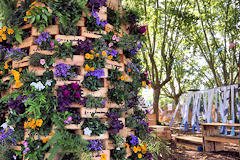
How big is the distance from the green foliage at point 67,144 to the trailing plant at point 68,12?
1.07 meters

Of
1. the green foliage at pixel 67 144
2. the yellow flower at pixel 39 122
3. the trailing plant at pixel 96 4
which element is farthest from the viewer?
the trailing plant at pixel 96 4

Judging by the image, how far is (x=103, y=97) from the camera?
219 centimetres

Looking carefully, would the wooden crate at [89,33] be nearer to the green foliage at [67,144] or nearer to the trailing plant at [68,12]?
the trailing plant at [68,12]

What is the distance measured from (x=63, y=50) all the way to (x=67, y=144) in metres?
0.93

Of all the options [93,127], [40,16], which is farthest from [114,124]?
[40,16]

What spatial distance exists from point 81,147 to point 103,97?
1.85 feet

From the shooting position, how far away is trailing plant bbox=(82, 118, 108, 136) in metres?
2.00

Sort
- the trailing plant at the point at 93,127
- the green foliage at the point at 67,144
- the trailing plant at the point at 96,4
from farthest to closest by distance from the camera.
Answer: the trailing plant at the point at 96,4, the trailing plant at the point at 93,127, the green foliage at the point at 67,144

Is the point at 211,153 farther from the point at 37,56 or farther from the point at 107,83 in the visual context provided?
the point at 37,56

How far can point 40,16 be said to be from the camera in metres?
2.16

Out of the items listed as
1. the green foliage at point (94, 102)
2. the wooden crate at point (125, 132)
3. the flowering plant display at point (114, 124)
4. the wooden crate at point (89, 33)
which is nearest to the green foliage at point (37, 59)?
the wooden crate at point (89, 33)

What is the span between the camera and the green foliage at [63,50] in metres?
2.08

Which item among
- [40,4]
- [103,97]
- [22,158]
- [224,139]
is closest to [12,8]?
[40,4]

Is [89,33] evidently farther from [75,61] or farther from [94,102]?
[94,102]
